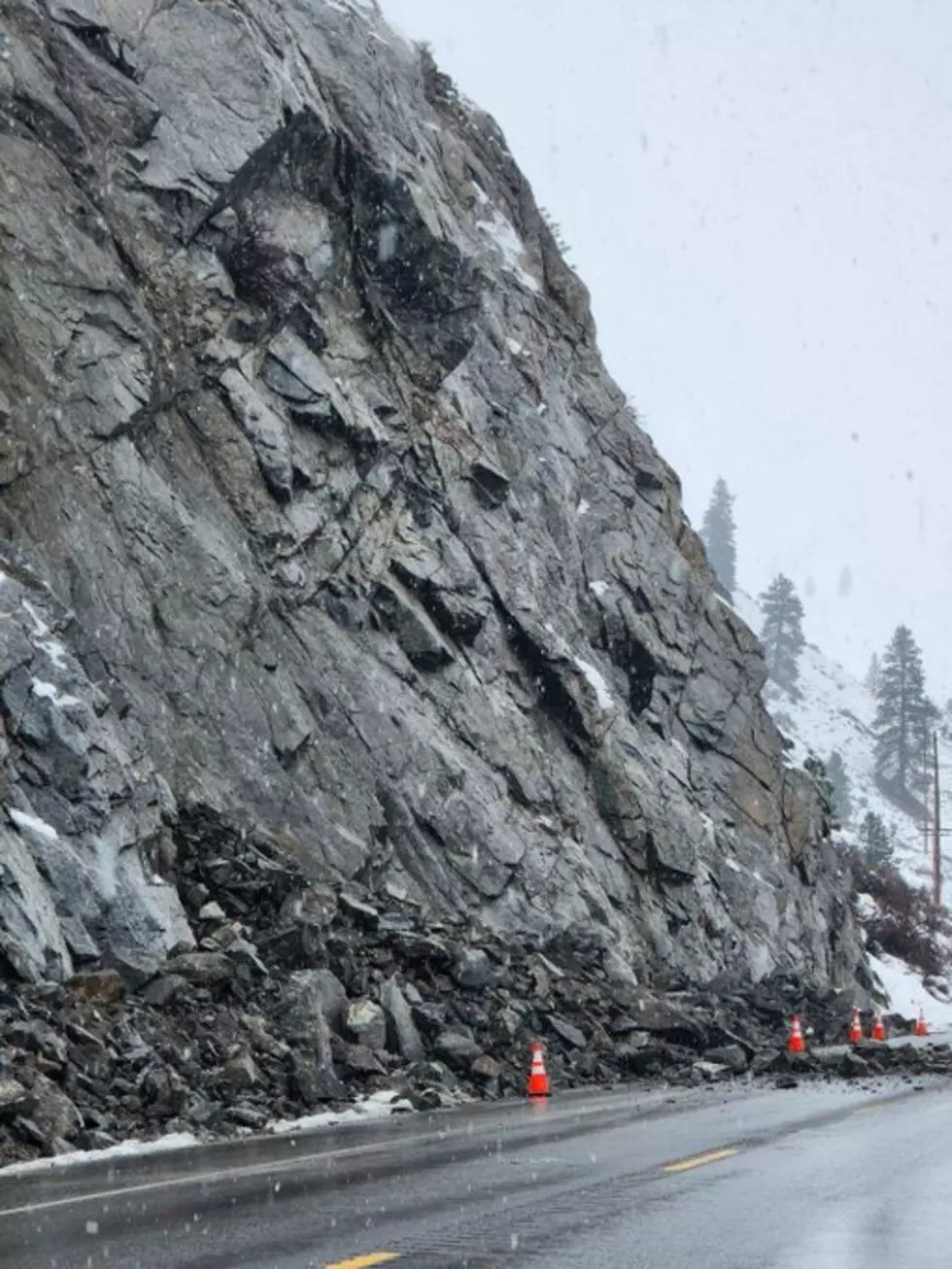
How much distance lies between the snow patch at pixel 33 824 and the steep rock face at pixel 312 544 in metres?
0.05

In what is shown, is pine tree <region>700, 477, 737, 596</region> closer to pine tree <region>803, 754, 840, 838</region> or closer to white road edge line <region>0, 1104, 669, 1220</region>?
pine tree <region>803, 754, 840, 838</region>

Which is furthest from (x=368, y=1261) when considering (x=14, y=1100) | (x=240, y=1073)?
(x=240, y=1073)

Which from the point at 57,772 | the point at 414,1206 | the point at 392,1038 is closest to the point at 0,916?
the point at 57,772

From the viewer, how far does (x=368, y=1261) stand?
6785 mm

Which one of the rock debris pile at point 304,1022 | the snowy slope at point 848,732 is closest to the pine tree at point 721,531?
the snowy slope at point 848,732

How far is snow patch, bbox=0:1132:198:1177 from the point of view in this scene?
35.3ft

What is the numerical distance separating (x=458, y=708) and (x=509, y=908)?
167 inches

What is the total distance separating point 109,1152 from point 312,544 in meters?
15.6

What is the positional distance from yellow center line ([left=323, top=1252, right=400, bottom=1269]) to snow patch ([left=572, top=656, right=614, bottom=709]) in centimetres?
2437

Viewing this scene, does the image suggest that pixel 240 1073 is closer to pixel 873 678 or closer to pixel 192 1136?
pixel 192 1136

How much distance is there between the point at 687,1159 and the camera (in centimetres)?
1104

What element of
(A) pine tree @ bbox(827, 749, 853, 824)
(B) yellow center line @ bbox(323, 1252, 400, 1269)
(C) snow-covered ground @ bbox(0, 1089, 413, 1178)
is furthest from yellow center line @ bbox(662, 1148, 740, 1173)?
(A) pine tree @ bbox(827, 749, 853, 824)

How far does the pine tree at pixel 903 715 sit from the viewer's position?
113m

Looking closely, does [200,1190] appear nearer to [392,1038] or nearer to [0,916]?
[0,916]
